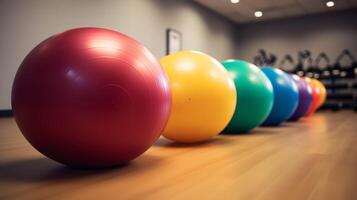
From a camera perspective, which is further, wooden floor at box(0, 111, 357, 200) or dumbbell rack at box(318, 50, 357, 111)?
dumbbell rack at box(318, 50, 357, 111)

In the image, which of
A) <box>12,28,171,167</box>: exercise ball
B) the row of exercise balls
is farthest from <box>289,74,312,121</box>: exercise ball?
<box>12,28,171,167</box>: exercise ball

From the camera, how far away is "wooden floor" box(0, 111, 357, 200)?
111cm

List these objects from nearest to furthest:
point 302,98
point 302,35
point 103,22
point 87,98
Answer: point 87,98
point 302,98
point 103,22
point 302,35

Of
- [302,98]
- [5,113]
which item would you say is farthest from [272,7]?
[5,113]

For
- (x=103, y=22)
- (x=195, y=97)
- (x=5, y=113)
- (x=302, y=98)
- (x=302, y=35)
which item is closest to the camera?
(x=195, y=97)

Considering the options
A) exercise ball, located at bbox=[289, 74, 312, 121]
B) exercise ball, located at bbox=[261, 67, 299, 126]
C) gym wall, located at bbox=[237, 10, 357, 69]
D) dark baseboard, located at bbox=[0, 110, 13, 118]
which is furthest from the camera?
gym wall, located at bbox=[237, 10, 357, 69]

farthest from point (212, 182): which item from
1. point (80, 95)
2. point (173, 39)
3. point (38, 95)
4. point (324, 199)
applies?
point (173, 39)

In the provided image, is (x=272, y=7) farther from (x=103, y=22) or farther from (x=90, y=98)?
(x=90, y=98)

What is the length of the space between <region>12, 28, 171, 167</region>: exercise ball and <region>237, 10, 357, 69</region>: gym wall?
878 cm

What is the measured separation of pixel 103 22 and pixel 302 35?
5999mm

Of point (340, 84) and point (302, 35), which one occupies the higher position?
point (302, 35)

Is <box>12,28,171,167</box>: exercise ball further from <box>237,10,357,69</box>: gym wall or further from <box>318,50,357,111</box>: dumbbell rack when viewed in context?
<box>237,10,357,69</box>: gym wall

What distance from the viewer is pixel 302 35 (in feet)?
31.1

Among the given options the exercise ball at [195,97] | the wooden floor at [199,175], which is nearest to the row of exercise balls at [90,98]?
the wooden floor at [199,175]
